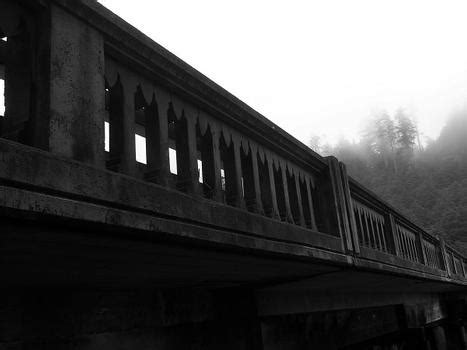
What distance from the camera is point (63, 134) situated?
236 centimetres

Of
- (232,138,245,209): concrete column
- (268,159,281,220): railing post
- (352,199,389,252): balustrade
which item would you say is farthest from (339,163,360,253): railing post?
(232,138,245,209): concrete column

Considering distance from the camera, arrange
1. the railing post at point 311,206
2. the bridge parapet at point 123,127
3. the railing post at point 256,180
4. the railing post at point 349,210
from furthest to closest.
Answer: the railing post at point 349,210, the railing post at point 311,206, the railing post at point 256,180, the bridge parapet at point 123,127

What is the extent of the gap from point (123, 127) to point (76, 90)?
409 millimetres

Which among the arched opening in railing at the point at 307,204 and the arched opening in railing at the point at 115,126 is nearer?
the arched opening in railing at the point at 115,126

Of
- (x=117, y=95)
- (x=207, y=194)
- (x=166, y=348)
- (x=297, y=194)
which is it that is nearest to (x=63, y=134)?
(x=117, y=95)

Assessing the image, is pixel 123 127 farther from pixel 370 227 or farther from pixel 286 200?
pixel 370 227

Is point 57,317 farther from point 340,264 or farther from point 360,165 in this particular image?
point 360,165

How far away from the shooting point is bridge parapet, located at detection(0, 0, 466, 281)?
2332 millimetres

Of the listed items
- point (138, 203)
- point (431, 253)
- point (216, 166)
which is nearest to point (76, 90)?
point (138, 203)

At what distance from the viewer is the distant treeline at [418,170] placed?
7262cm

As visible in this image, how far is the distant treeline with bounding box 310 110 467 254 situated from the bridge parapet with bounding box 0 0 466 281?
6274 centimetres

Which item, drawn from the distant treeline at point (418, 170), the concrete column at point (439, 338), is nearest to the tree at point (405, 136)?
the distant treeline at point (418, 170)

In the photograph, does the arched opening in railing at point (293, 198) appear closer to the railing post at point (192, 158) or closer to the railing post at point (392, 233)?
the railing post at point (192, 158)

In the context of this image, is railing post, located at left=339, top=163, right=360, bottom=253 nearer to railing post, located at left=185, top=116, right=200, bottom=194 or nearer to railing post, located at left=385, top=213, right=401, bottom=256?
railing post, located at left=385, top=213, right=401, bottom=256
